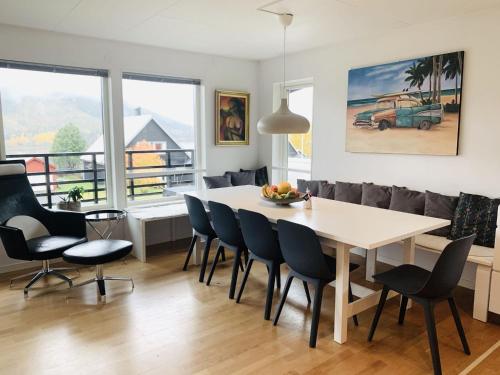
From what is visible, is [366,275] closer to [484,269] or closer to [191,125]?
[484,269]

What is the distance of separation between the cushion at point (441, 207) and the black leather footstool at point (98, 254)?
9.31ft

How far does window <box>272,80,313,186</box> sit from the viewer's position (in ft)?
17.6

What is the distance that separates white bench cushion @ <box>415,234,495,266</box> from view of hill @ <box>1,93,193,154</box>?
3662mm

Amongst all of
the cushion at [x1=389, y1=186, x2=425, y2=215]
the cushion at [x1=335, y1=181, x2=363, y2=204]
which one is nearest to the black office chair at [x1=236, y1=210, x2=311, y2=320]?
the cushion at [x1=389, y1=186, x2=425, y2=215]

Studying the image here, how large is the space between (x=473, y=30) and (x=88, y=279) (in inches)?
170

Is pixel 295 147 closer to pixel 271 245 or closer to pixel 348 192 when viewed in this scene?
pixel 348 192

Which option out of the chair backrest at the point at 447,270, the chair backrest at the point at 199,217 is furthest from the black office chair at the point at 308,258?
the chair backrest at the point at 199,217

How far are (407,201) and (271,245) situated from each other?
170cm

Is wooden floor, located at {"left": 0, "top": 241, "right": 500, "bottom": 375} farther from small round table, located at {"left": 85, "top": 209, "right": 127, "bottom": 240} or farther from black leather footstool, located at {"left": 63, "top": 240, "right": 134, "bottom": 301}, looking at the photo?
small round table, located at {"left": 85, "top": 209, "right": 127, "bottom": 240}

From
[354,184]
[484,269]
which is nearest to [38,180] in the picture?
[354,184]

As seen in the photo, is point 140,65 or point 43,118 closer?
point 43,118

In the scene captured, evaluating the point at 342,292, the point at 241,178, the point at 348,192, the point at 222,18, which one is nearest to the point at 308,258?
the point at 342,292

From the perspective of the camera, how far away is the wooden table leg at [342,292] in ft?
8.54

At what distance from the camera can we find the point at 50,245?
3.50m
